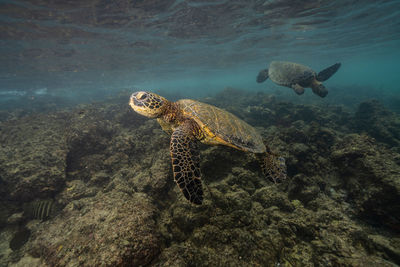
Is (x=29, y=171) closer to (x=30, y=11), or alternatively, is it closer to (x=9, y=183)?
(x=9, y=183)

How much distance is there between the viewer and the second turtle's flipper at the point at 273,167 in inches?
129

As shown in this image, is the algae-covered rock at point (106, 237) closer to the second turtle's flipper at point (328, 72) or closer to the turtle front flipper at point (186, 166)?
the turtle front flipper at point (186, 166)

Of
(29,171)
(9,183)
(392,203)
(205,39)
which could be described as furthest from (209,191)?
(205,39)

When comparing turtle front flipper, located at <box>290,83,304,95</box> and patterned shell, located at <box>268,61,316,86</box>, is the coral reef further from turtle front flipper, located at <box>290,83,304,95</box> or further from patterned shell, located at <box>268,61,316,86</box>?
patterned shell, located at <box>268,61,316,86</box>

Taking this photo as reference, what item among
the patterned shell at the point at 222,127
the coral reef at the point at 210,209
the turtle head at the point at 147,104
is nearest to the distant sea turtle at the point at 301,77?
the coral reef at the point at 210,209

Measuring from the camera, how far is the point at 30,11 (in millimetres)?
9383

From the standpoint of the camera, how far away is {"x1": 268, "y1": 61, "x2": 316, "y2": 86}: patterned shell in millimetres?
8336

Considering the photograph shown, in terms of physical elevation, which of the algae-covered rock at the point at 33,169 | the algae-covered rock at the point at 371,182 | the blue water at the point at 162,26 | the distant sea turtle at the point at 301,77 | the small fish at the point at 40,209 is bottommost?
the small fish at the point at 40,209

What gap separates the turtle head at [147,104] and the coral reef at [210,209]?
1.14 m

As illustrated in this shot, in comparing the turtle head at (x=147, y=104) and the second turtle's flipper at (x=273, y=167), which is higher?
the turtle head at (x=147, y=104)

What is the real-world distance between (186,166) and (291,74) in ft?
30.5

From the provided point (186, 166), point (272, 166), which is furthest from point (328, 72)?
point (186, 166)

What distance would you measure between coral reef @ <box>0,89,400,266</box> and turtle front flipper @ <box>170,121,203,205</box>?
0.43 m

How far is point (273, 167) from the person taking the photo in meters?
3.42
